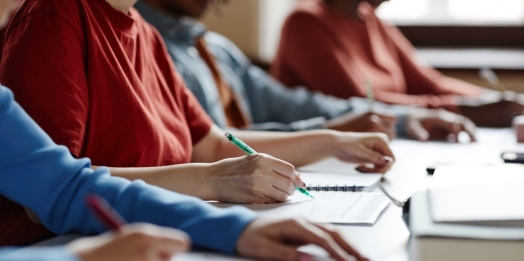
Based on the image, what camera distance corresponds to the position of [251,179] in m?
0.94

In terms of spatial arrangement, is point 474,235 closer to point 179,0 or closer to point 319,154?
point 319,154

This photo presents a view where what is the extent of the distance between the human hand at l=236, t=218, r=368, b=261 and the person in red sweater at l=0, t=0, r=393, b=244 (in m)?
0.25

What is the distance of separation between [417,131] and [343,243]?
117 centimetres

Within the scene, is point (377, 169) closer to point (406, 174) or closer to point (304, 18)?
point (406, 174)

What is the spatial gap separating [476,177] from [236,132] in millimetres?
557

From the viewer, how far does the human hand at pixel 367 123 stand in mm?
1646

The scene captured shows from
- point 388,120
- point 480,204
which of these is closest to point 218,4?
point 388,120

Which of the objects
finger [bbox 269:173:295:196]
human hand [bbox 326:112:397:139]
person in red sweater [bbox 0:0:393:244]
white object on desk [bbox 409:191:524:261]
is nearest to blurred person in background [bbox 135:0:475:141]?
human hand [bbox 326:112:397:139]

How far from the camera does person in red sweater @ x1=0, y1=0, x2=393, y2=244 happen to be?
2.95ft

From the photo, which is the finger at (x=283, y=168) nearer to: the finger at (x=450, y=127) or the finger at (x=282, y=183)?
the finger at (x=282, y=183)

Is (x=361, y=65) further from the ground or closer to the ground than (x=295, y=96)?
further from the ground

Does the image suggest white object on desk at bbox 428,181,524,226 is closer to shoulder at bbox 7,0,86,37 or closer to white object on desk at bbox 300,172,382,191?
white object on desk at bbox 300,172,382,191

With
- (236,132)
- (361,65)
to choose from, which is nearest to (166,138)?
(236,132)

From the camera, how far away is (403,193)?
1.11 meters
